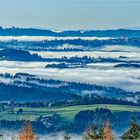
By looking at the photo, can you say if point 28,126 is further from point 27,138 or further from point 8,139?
point 8,139

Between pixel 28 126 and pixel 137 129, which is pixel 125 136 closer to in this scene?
pixel 137 129

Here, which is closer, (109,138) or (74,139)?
(109,138)

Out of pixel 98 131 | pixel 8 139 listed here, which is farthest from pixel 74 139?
pixel 98 131

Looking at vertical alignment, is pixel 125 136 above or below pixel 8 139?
above

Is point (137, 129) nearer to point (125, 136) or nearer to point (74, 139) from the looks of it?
point (125, 136)

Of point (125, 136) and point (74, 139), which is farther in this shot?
point (74, 139)

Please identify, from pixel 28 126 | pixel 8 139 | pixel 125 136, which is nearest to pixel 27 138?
pixel 28 126

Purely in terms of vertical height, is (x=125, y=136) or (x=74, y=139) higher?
(x=125, y=136)

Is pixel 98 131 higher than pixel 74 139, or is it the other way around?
pixel 98 131
